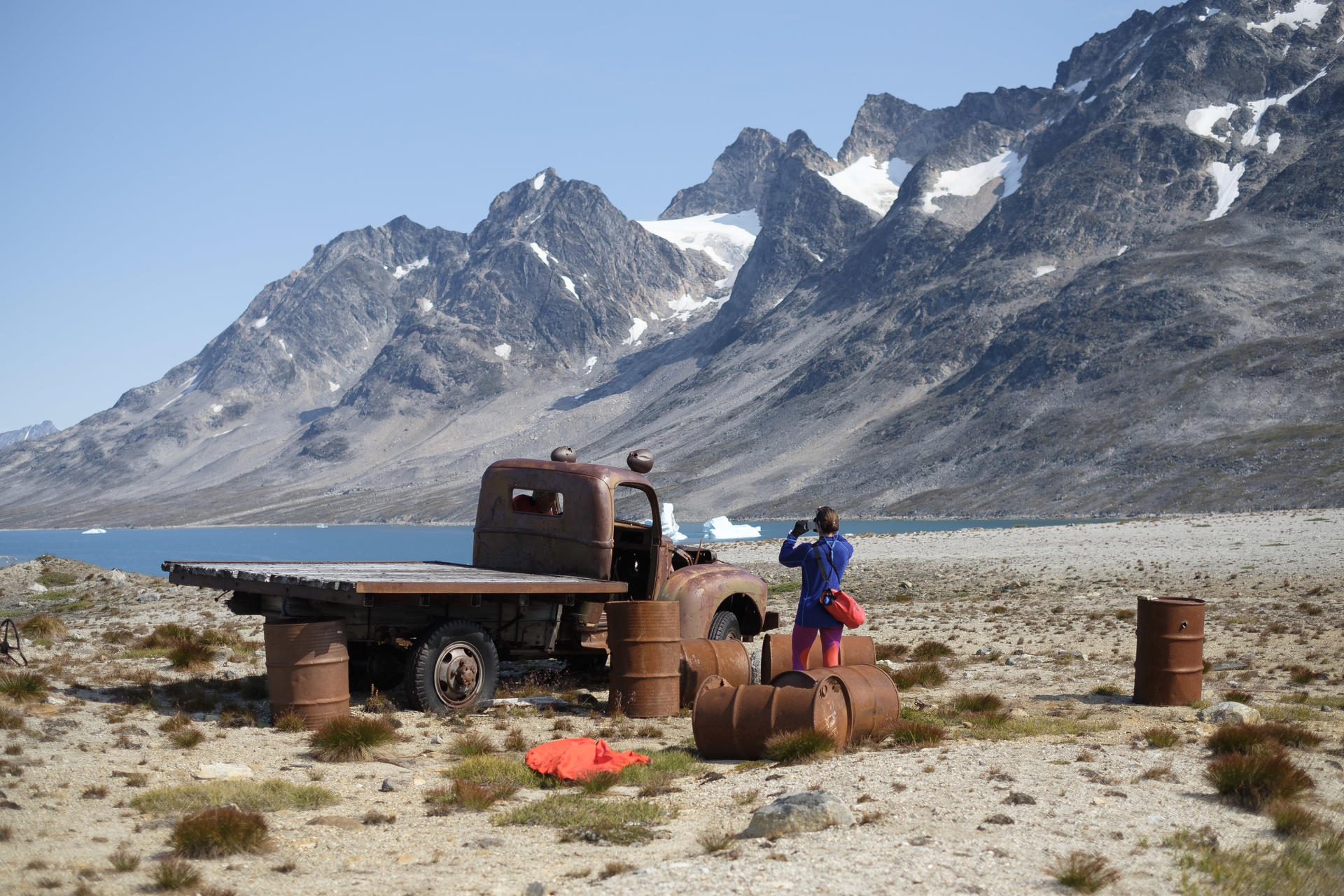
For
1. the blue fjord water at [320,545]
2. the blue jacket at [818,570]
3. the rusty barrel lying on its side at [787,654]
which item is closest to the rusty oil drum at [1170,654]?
the rusty barrel lying on its side at [787,654]

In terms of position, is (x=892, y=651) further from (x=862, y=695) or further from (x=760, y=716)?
(x=760, y=716)

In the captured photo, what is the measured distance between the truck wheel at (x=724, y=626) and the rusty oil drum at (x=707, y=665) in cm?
167

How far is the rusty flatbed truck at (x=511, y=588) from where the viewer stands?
39.0 ft

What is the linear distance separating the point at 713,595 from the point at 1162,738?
6.06 metres

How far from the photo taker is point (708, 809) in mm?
8141

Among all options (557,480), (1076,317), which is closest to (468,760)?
(557,480)

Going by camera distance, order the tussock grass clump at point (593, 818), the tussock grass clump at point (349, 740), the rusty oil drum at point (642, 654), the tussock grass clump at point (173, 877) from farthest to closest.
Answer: the rusty oil drum at point (642, 654)
the tussock grass clump at point (349, 740)
the tussock grass clump at point (593, 818)
the tussock grass clump at point (173, 877)

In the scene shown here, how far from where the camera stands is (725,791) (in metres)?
Answer: 8.62

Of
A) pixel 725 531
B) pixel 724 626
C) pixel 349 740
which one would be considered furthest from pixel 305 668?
pixel 725 531

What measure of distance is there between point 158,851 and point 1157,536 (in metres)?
41.7

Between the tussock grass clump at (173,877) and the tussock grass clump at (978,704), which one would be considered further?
the tussock grass clump at (978,704)

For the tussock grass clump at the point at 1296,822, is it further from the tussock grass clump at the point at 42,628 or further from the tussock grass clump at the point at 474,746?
the tussock grass clump at the point at 42,628

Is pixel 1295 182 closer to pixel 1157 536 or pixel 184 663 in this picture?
pixel 1157 536

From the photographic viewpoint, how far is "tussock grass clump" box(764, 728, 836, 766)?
9.46m
